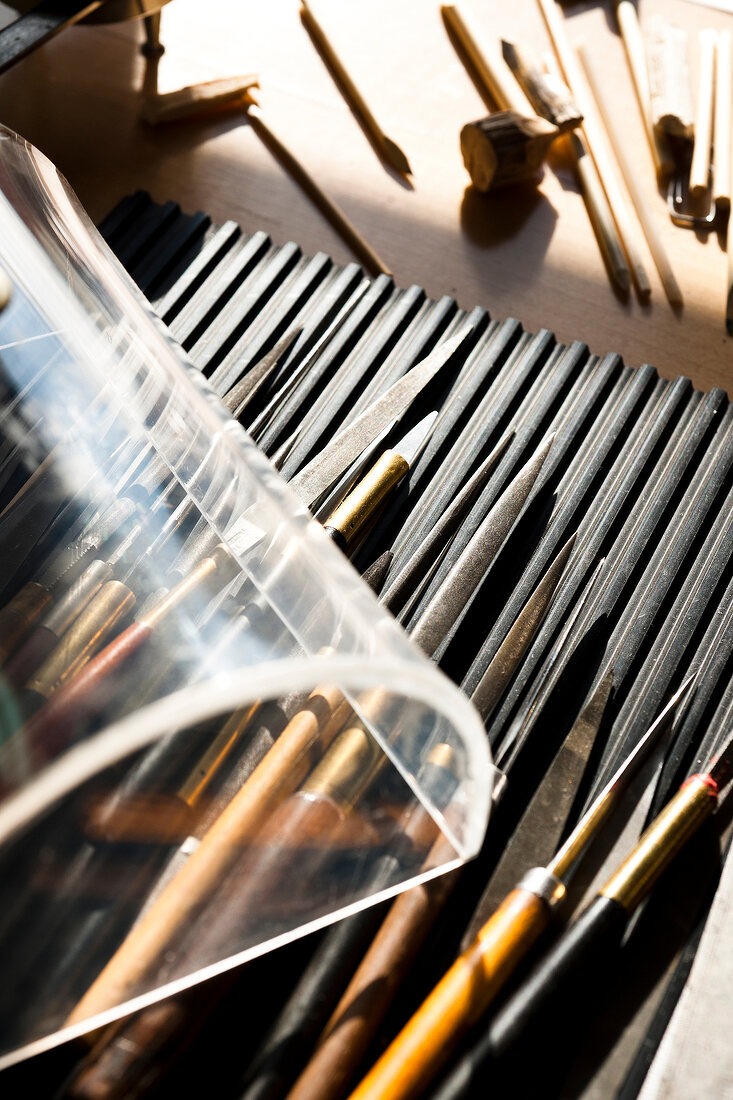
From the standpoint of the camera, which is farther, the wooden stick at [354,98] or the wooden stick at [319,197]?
the wooden stick at [354,98]

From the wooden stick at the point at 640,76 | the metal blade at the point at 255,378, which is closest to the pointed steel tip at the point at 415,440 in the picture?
the metal blade at the point at 255,378

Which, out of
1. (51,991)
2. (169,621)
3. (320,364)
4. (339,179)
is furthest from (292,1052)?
(339,179)

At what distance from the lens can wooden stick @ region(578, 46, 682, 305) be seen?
936 mm

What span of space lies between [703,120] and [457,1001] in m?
1.10

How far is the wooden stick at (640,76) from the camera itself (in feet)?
3.52

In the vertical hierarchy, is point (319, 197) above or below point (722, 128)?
below

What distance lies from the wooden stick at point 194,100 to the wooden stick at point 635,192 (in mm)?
470

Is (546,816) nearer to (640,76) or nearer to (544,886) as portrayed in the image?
(544,886)

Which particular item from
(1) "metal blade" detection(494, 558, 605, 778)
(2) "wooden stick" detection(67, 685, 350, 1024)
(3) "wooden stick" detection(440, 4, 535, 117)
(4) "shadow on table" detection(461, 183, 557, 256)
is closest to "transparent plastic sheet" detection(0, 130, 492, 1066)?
(2) "wooden stick" detection(67, 685, 350, 1024)

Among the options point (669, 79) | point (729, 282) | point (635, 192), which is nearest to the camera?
point (729, 282)

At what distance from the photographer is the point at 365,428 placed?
0.64m

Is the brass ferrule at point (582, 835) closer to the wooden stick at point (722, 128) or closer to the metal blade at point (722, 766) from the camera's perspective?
the metal blade at point (722, 766)

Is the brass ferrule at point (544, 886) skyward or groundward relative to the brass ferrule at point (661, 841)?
groundward

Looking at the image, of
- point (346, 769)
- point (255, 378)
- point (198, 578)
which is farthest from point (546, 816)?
point (255, 378)
